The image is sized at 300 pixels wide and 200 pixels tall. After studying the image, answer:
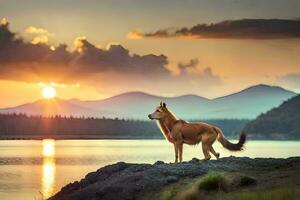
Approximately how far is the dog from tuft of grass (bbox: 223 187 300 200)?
574 cm

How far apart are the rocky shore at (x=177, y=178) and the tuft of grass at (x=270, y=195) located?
75cm

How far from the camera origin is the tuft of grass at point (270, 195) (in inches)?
838

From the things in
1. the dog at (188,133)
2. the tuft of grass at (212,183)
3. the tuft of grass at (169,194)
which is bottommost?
the tuft of grass at (169,194)

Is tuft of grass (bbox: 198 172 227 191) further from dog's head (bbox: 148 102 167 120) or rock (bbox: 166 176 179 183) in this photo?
dog's head (bbox: 148 102 167 120)

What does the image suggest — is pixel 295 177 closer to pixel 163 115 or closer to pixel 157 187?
pixel 157 187

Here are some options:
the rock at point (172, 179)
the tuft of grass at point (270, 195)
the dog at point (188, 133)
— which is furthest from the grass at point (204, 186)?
the dog at point (188, 133)

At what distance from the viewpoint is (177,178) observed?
24844 millimetres

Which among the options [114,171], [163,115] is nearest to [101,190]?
[114,171]

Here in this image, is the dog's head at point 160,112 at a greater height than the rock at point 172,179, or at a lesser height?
greater

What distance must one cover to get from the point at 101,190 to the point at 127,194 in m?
1.03

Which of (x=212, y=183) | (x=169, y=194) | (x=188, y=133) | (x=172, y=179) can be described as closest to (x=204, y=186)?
(x=212, y=183)

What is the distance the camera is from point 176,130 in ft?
93.9

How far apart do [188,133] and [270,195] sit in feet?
Result: 23.5

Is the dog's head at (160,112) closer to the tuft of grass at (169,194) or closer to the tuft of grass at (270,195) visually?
the tuft of grass at (169,194)
